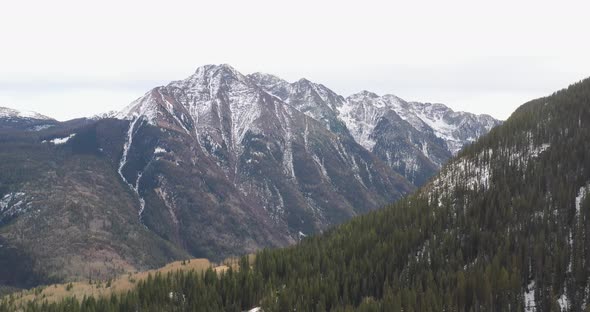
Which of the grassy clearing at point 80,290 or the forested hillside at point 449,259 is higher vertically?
the forested hillside at point 449,259

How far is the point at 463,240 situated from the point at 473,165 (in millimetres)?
51977

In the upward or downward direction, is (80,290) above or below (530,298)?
below

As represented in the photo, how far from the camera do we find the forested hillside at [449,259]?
69062 millimetres

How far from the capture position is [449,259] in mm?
85938

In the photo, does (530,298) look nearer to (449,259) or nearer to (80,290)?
(449,259)

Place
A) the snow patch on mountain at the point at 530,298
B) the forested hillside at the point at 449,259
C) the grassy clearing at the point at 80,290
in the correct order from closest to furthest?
the snow patch on mountain at the point at 530,298, the forested hillside at the point at 449,259, the grassy clearing at the point at 80,290

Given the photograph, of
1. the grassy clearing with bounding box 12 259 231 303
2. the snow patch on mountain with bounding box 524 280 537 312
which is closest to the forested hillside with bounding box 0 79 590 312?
the snow patch on mountain with bounding box 524 280 537 312

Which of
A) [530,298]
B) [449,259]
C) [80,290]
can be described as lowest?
[80,290]

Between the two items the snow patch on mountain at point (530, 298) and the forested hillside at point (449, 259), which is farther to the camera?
the forested hillside at point (449, 259)

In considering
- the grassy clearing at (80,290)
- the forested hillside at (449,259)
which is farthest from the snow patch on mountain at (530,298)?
the grassy clearing at (80,290)

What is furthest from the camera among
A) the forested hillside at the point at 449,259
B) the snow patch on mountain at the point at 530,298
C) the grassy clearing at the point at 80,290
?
the grassy clearing at the point at 80,290

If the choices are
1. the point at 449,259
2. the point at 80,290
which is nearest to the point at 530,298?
the point at 449,259

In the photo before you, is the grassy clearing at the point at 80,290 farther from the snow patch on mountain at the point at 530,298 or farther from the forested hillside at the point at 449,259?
the snow patch on mountain at the point at 530,298

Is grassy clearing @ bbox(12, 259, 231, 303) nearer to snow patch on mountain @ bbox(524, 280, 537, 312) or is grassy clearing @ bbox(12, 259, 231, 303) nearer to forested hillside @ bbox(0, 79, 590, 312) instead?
forested hillside @ bbox(0, 79, 590, 312)
